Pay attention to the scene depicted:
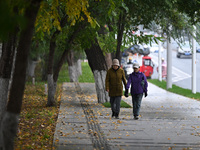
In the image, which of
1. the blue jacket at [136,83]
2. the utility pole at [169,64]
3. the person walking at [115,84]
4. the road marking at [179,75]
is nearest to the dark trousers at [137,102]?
the blue jacket at [136,83]

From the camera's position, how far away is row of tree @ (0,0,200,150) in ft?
20.8

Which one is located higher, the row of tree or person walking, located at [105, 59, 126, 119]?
the row of tree

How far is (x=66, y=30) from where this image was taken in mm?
16625

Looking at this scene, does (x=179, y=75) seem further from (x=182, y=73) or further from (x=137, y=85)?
(x=137, y=85)

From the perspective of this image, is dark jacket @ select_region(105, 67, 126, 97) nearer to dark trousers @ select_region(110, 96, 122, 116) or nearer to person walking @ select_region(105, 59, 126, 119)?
person walking @ select_region(105, 59, 126, 119)

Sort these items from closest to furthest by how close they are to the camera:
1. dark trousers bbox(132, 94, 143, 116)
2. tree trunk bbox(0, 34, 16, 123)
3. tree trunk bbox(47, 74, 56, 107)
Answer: tree trunk bbox(0, 34, 16, 123)
dark trousers bbox(132, 94, 143, 116)
tree trunk bbox(47, 74, 56, 107)

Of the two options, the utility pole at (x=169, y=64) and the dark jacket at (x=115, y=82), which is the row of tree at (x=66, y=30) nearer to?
the dark jacket at (x=115, y=82)

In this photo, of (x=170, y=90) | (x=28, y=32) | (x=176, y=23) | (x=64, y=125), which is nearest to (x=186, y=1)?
(x=64, y=125)

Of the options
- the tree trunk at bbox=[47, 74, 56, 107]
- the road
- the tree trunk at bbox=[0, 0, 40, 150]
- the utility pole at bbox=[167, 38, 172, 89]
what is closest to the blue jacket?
the tree trunk at bbox=[47, 74, 56, 107]

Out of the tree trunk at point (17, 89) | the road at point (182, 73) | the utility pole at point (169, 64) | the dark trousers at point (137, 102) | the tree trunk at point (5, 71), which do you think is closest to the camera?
the tree trunk at point (17, 89)

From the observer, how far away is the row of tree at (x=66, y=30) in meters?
6.35

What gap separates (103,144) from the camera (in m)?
8.61

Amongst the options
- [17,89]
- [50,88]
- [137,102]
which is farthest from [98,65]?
[17,89]

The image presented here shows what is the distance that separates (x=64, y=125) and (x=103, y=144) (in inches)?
103
